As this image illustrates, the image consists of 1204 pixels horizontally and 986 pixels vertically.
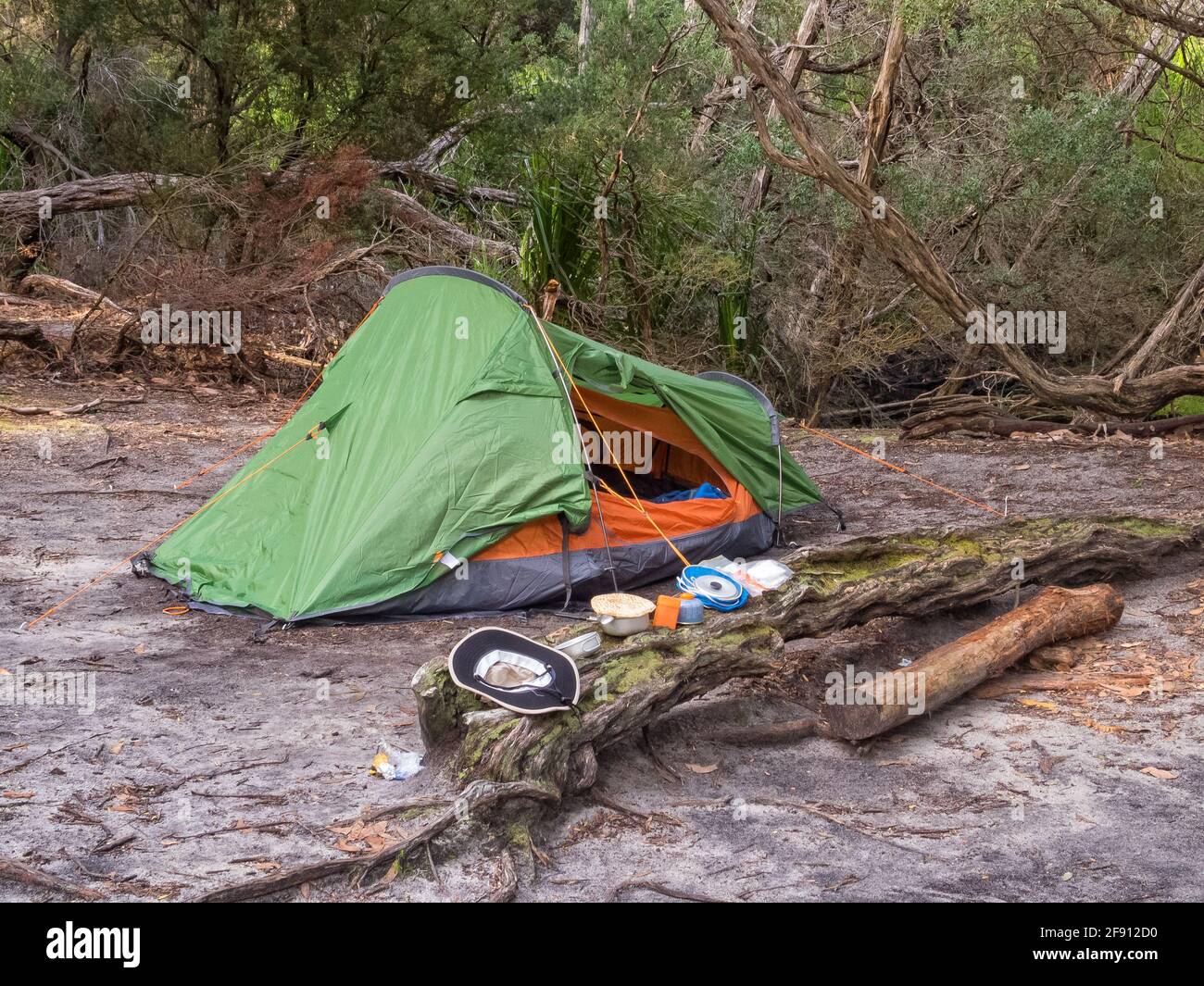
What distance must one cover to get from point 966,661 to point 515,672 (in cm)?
192

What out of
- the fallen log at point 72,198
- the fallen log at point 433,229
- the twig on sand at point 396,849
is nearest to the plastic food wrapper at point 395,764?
the twig on sand at point 396,849

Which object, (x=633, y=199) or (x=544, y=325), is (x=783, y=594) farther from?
(x=633, y=199)

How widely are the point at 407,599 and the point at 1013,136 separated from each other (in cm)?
826

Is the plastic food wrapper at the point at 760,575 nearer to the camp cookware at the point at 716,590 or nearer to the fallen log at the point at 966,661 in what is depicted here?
the camp cookware at the point at 716,590

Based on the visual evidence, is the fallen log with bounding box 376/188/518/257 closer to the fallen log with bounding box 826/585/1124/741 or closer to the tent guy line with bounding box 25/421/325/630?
the tent guy line with bounding box 25/421/325/630

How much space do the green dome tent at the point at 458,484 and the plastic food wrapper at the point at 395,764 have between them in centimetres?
170

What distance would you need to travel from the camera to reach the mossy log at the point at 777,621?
13.1ft

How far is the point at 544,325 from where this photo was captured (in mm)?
6758

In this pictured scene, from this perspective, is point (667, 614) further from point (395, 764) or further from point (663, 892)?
point (663, 892)

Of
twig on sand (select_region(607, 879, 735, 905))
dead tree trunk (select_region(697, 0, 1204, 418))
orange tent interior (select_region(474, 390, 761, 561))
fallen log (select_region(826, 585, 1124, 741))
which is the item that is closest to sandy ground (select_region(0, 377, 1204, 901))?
twig on sand (select_region(607, 879, 735, 905))

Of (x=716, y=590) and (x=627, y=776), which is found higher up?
(x=716, y=590)

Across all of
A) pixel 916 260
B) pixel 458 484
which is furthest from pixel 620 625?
pixel 916 260

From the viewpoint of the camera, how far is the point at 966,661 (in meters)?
4.94
